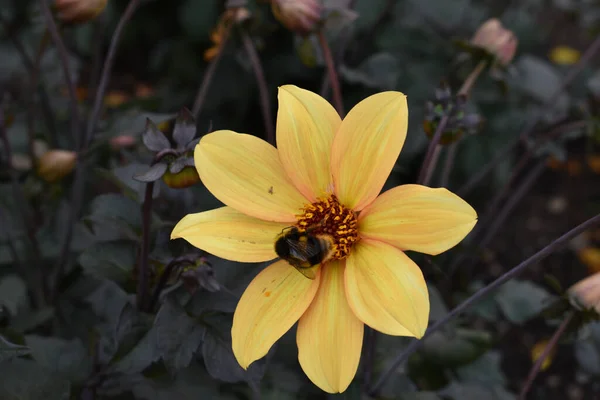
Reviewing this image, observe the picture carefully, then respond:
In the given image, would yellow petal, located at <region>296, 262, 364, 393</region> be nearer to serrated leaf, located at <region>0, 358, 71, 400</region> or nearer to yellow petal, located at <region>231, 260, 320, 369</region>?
yellow petal, located at <region>231, 260, 320, 369</region>

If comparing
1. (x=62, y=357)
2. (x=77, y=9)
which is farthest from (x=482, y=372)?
(x=77, y=9)

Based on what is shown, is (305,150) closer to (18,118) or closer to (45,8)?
(45,8)

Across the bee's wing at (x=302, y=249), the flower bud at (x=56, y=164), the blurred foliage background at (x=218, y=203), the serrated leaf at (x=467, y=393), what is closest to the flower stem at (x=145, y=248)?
the blurred foliage background at (x=218, y=203)

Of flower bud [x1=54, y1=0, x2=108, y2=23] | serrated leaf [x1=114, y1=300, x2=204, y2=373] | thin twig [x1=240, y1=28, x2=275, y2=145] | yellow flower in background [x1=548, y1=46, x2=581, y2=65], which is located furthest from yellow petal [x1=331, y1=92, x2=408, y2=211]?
yellow flower in background [x1=548, y1=46, x2=581, y2=65]

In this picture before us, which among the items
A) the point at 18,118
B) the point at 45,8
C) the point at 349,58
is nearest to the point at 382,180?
the point at 45,8

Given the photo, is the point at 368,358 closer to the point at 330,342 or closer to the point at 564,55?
the point at 330,342

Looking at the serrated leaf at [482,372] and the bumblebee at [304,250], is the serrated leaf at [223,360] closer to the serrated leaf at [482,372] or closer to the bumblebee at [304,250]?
the bumblebee at [304,250]
